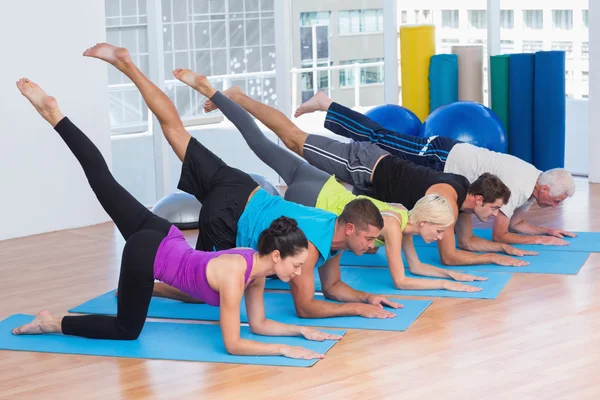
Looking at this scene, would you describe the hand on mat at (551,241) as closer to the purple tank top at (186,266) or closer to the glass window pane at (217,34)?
the purple tank top at (186,266)

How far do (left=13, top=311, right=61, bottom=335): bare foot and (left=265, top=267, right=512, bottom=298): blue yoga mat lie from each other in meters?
1.19

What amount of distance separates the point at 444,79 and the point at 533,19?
1106mm

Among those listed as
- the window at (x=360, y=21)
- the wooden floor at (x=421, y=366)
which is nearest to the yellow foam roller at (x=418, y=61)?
the window at (x=360, y=21)

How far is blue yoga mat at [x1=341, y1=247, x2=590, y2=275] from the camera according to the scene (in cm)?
479

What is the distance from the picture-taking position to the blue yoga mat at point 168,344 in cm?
353

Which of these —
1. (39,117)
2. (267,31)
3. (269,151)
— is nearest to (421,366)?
(269,151)

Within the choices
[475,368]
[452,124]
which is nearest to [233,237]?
[475,368]

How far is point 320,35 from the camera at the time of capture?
7.79 meters

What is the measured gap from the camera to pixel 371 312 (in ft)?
13.1

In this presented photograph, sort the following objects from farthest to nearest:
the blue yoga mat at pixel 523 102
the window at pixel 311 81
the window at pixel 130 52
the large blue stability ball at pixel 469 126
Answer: the window at pixel 311 81 < the blue yoga mat at pixel 523 102 < the window at pixel 130 52 < the large blue stability ball at pixel 469 126

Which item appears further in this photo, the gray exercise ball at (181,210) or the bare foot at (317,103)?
the gray exercise ball at (181,210)

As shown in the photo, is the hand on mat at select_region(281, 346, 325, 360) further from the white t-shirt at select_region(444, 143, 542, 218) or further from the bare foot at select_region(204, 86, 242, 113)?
the bare foot at select_region(204, 86, 242, 113)

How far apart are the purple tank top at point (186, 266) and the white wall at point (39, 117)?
2794mm

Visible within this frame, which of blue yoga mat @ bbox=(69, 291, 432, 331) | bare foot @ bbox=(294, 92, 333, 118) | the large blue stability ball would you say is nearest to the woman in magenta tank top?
Answer: blue yoga mat @ bbox=(69, 291, 432, 331)
